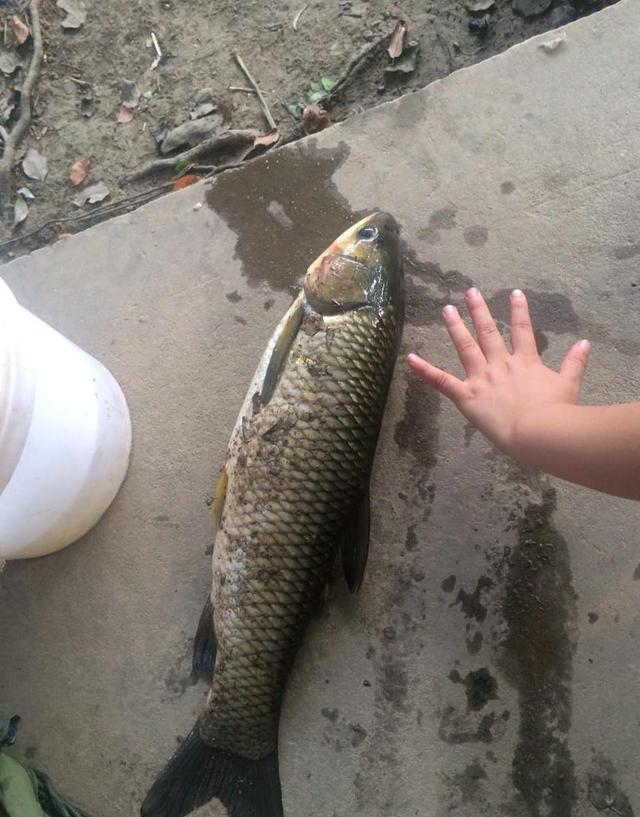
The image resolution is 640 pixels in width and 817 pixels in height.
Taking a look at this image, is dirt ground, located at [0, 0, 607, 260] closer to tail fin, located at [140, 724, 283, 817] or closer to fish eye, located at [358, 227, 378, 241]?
fish eye, located at [358, 227, 378, 241]

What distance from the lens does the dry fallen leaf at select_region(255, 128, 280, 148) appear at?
2.88 metres

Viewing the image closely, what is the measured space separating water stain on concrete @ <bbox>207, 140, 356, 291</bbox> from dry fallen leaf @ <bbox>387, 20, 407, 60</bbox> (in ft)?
2.39

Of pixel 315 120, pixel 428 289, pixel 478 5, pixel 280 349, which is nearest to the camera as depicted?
pixel 280 349

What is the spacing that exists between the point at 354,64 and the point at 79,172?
1.33 meters

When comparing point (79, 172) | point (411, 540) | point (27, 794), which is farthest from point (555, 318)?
point (27, 794)

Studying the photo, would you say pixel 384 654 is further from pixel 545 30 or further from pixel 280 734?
pixel 545 30

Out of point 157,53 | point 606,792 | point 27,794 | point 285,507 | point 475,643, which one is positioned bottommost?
point 606,792

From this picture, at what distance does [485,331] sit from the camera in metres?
1.98

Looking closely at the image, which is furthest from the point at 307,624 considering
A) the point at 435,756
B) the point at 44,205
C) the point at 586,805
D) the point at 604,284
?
the point at 44,205

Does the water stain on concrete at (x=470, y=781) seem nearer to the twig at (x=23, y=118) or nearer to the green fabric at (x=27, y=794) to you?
the green fabric at (x=27, y=794)

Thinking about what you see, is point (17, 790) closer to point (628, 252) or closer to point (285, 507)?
point (285, 507)

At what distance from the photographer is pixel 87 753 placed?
233cm

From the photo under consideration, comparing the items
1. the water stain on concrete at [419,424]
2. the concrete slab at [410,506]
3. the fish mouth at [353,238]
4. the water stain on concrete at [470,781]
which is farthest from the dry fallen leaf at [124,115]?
the water stain on concrete at [470,781]

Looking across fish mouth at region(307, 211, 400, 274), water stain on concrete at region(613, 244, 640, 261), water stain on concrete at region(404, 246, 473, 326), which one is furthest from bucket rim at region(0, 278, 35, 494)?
water stain on concrete at region(613, 244, 640, 261)
